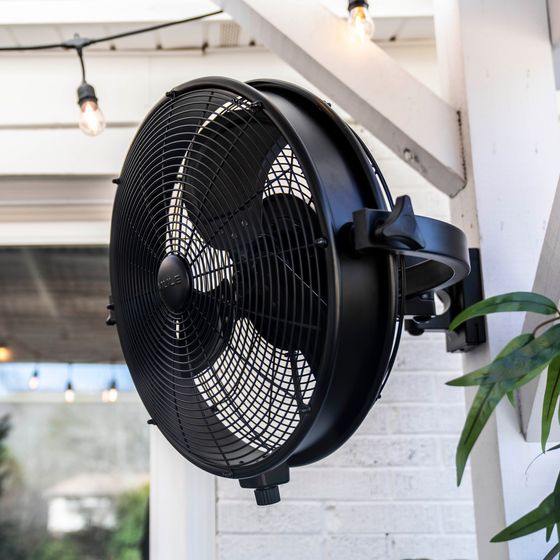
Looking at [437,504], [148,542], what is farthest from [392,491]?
[148,542]

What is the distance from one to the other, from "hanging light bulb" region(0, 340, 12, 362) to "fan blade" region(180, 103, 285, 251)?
1447mm

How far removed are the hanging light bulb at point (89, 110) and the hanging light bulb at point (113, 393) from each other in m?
0.74

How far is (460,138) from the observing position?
3.52ft

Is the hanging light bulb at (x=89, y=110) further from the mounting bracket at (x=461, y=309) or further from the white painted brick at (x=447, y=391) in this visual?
the white painted brick at (x=447, y=391)

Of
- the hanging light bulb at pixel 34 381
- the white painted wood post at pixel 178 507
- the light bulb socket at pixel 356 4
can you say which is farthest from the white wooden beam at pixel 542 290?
the hanging light bulb at pixel 34 381

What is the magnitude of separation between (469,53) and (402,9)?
81 cm

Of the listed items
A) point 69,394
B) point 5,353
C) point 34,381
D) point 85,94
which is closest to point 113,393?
point 69,394

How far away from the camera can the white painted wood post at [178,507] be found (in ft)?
5.76

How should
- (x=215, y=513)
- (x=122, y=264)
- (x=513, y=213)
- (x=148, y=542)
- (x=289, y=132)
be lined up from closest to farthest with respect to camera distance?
(x=289, y=132) → (x=122, y=264) → (x=513, y=213) → (x=215, y=513) → (x=148, y=542)

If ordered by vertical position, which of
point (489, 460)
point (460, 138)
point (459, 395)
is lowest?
point (459, 395)

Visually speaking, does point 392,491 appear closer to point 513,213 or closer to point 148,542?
point 148,542

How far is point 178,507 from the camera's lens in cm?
181

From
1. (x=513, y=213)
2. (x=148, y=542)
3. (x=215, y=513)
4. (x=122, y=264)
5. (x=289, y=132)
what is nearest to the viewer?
(x=289, y=132)

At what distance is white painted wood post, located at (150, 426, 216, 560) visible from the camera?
1.76 metres
